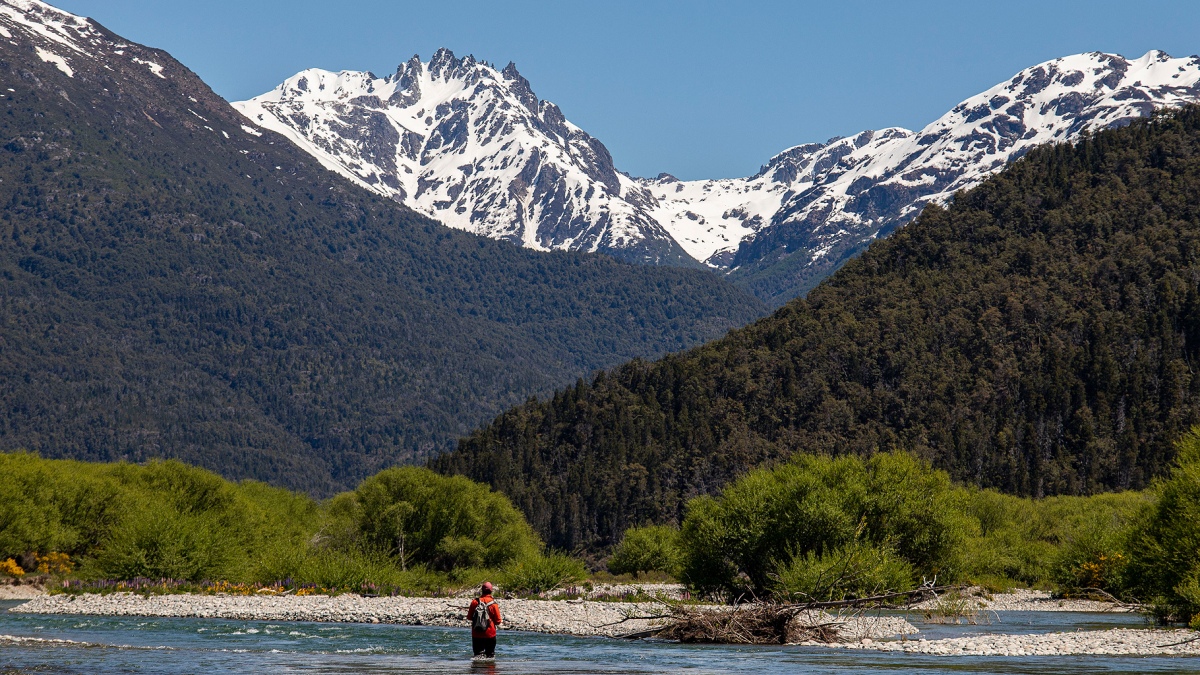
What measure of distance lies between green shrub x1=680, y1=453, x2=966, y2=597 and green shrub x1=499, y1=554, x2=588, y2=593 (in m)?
15.8

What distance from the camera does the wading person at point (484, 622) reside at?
1908 inches

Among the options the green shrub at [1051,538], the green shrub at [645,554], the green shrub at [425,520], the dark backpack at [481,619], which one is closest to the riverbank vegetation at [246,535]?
the green shrub at [425,520]

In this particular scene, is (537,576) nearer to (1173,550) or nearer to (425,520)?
(425,520)

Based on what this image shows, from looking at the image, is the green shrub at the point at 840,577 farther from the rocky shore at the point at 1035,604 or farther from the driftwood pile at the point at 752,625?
the rocky shore at the point at 1035,604

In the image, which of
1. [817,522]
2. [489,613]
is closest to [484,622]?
[489,613]

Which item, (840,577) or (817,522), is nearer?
(840,577)

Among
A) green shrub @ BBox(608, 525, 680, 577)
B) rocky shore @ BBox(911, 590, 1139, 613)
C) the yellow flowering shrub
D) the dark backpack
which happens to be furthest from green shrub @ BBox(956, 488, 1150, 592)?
the yellow flowering shrub

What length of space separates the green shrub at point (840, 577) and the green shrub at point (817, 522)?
3.31m

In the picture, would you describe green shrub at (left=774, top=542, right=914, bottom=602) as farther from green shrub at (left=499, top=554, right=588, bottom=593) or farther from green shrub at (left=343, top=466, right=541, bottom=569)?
green shrub at (left=343, top=466, right=541, bottom=569)

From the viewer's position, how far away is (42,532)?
96.8 meters

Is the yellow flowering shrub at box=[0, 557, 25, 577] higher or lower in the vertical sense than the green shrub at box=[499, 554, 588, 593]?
higher

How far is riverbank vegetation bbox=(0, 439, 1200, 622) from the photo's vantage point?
219ft

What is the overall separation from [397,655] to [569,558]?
46.0 m

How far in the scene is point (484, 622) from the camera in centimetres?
4894
